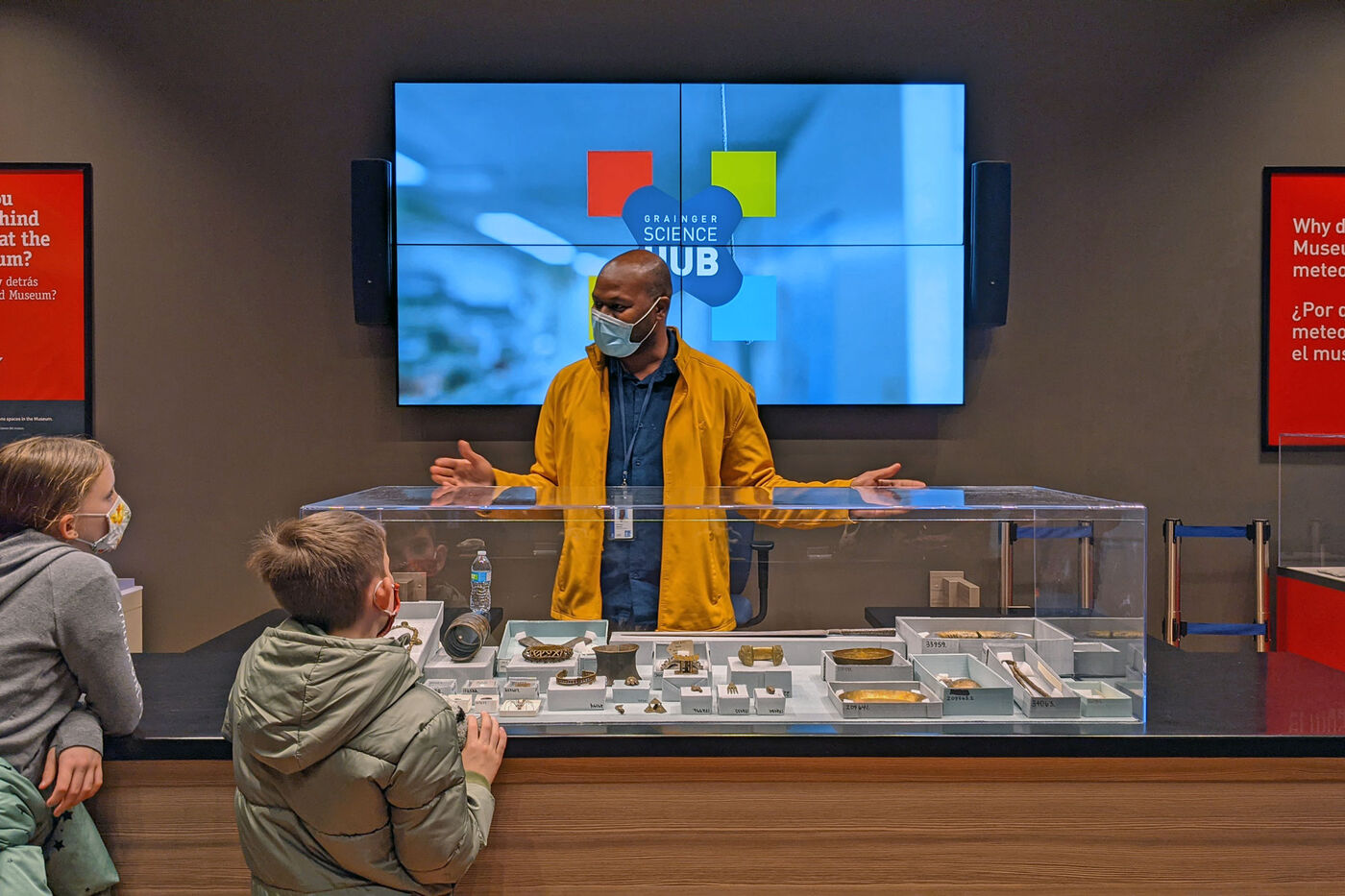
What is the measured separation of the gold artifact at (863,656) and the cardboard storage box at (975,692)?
6 cm

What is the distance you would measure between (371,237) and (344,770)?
2.68 m

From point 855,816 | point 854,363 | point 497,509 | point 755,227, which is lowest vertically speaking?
point 855,816

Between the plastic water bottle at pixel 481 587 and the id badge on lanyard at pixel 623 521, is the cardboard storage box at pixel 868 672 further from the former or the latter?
the plastic water bottle at pixel 481 587

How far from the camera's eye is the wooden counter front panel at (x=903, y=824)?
153 centimetres

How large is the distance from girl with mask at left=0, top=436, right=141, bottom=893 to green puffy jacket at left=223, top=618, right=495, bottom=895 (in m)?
0.33

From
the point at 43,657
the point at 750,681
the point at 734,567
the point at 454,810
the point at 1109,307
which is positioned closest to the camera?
the point at 454,810

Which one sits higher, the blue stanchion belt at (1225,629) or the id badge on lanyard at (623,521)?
the id badge on lanyard at (623,521)

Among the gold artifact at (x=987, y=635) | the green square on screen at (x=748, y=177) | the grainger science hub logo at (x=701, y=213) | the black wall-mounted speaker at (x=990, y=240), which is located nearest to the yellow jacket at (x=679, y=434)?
the gold artifact at (x=987, y=635)

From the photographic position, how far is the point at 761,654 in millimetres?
1816

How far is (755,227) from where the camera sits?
11.8 feet

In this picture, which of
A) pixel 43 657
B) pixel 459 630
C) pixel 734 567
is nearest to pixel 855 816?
pixel 734 567

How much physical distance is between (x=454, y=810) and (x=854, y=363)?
269 cm

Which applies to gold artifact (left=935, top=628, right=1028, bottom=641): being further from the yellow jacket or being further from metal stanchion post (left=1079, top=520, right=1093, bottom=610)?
the yellow jacket

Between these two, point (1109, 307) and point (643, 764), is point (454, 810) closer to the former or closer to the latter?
point (643, 764)
